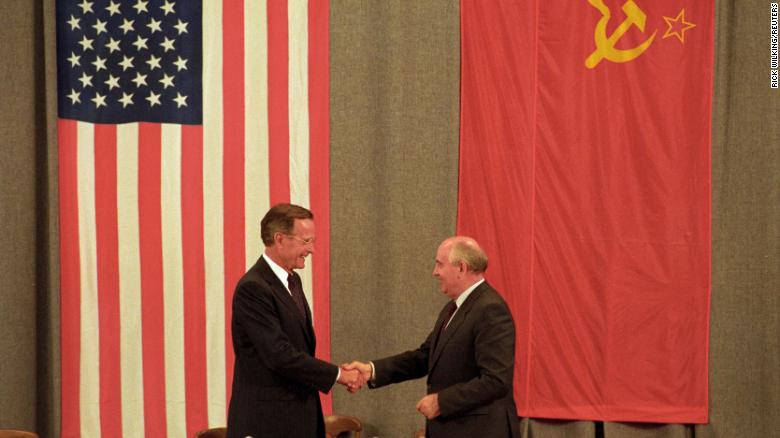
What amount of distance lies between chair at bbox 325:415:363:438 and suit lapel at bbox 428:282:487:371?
1574mm

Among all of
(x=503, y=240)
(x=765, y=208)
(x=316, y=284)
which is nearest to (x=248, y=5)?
(x=316, y=284)

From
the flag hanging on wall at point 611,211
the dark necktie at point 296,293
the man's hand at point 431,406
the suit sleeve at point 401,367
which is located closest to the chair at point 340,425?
the suit sleeve at point 401,367

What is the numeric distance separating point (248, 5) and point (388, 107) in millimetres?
1186

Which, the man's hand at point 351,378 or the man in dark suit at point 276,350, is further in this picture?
the man's hand at point 351,378

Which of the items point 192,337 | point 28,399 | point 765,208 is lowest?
point 28,399

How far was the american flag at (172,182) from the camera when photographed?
570 cm

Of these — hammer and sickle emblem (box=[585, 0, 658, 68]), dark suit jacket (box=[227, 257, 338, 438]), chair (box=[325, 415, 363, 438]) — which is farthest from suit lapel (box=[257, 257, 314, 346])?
hammer and sickle emblem (box=[585, 0, 658, 68])

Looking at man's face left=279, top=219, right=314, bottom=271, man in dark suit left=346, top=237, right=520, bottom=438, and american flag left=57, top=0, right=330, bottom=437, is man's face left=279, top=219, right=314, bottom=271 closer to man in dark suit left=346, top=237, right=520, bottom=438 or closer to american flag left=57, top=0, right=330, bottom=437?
man in dark suit left=346, top=237, right=520, bottom=438

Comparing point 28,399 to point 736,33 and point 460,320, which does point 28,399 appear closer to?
point 460,320

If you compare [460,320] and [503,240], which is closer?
[460,320]

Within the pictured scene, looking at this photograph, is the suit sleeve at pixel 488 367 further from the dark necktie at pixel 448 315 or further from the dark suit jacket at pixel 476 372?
the dark necktie at pixel 448 315

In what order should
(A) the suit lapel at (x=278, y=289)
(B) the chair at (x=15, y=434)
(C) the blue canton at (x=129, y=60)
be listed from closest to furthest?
(A) the suit lapel at (x=278, y=289) < (B) the chair at (x=15, y=434) < (C) the blue canton at (x=129, y=60)

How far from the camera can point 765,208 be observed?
5441 millimetres

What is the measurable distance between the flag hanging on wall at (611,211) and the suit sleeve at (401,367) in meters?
1.26
